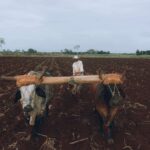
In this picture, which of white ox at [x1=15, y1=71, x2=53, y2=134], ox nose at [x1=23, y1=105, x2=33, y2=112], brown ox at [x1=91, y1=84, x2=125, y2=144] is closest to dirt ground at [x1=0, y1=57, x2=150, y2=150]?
brown ox at [x1=91, y1=84, x2=125, y2=144]

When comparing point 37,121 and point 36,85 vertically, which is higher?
point 36,85

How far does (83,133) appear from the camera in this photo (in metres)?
11.0

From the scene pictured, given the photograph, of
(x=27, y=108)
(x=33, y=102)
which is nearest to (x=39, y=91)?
(x=33, y=102)

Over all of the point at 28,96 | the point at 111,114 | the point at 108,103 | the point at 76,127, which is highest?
the point at 28,96

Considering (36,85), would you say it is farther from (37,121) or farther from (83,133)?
(83,133)

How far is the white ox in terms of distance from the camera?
985 centimetres

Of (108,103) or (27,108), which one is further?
(108,103)

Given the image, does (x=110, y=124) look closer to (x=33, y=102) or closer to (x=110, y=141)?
(x=110, y=141)

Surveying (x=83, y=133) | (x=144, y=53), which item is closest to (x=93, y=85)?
(x=83, y=133)

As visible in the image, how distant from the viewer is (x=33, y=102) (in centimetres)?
1014

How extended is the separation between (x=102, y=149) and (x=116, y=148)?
33 cm

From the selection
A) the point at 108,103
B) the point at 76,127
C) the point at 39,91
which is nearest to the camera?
the point at 108,103

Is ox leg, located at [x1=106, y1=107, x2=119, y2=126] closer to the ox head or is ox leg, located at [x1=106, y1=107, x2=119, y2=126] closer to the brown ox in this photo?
the brown ox

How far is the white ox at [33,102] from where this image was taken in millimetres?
9852
